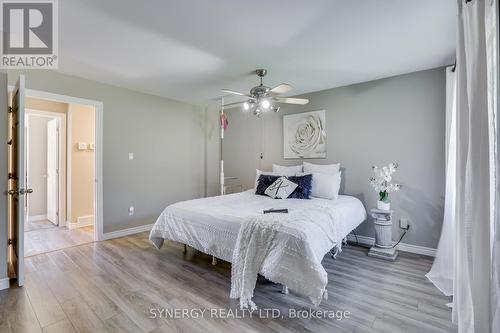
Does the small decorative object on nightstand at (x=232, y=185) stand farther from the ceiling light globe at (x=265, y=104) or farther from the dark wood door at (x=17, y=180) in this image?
the dark wood door at (x=17, y=180)

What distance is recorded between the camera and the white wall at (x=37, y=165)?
4926 millimetres

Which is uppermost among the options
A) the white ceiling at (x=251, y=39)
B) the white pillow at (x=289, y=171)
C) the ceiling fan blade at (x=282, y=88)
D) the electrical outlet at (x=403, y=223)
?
the white ceiling at (x=251, y=39)

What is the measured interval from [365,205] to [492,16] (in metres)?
2.79

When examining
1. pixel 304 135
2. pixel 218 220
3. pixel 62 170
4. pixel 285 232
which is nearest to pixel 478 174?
pixel 285 232

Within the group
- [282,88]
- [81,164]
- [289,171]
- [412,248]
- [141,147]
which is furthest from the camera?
[81,164]

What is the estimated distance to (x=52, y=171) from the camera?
477cm

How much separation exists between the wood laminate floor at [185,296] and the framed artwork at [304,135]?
5.97 ft

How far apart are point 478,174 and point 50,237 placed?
5306 mm

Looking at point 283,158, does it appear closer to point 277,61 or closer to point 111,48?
point 277,61

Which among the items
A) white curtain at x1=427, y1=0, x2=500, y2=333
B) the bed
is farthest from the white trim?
white curtain at x1=427, y1=0, x2=500, y2=333

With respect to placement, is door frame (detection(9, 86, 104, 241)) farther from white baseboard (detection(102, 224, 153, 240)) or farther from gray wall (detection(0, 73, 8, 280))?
gray wall (detection(0, 73, 8, 280))

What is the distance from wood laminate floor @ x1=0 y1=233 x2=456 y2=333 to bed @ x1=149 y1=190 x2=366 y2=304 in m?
0.28

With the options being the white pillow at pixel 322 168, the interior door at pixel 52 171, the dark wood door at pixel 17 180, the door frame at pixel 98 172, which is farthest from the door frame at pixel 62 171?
the white pillow at pixel 322 168

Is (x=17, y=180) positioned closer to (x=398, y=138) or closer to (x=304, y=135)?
(x=304, y=135)
